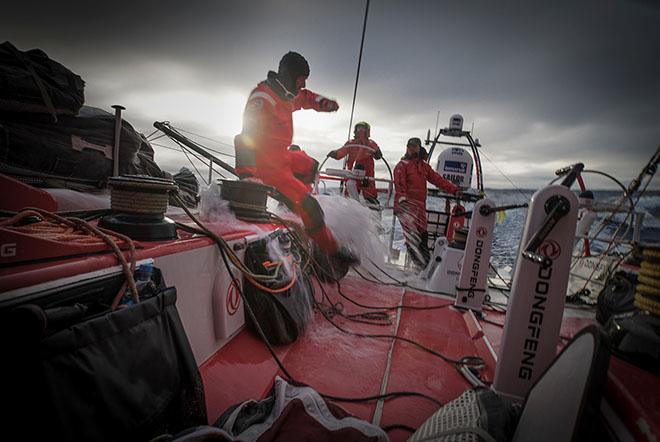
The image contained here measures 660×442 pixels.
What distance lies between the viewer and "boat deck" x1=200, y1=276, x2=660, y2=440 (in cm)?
138

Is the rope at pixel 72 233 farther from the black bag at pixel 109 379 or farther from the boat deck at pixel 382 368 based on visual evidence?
the boat deck at pixel 382 368

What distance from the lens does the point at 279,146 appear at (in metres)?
3.73

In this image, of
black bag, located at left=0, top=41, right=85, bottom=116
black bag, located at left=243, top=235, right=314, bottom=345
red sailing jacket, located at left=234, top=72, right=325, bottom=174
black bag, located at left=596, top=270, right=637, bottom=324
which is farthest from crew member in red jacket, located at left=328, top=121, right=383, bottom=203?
black bag, located at left=0, top=41, right=85, bottom=116

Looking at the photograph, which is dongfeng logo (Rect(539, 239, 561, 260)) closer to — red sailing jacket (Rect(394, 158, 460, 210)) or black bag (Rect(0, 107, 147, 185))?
black bag (Rect(0, 107, 147, 185))

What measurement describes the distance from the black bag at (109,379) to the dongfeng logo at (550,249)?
1.73m

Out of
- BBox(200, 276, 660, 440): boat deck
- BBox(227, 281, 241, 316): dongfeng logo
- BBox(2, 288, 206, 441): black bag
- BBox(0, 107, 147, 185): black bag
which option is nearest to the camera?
BBox(2, 288, 206, 441): black bag

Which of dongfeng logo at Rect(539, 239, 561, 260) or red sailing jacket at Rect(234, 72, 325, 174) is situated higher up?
red sailing jacket at Rect(234, 72, 325, 174)

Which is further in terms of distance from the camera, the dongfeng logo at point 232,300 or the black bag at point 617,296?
the black bag at point 617,296

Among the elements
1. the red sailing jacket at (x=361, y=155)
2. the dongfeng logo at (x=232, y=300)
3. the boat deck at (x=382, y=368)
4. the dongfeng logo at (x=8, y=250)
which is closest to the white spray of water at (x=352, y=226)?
the boat deck at (x=382, y=368)

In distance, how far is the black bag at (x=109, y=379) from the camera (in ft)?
2.13

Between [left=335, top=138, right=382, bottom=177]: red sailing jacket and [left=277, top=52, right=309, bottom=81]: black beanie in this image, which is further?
[left=335, top=138, right=382, bottom=177]: red sailing jacket

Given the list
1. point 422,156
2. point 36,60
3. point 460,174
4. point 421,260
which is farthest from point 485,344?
point 460,174

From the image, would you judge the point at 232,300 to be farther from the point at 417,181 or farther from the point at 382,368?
the point at 417,181

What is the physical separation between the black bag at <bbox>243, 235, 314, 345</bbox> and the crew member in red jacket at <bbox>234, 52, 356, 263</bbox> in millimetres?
1364
